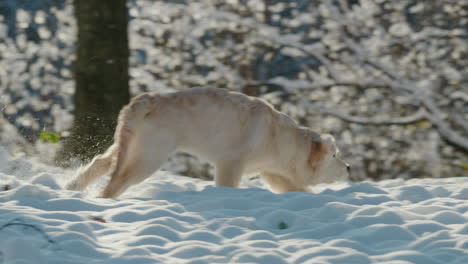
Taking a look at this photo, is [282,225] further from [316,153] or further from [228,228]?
[316,153]

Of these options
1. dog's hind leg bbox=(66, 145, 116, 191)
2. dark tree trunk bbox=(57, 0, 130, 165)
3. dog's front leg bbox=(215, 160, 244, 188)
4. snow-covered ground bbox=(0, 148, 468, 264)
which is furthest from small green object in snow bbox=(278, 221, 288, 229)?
dark tree trunk bbox=(57, 0, 130, 165)

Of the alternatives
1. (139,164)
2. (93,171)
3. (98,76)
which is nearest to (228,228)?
(139,164)

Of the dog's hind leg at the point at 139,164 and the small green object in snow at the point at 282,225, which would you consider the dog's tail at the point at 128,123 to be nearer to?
the dog's hind leg at the point at 139,164

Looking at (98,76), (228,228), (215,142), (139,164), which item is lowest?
(228,228)

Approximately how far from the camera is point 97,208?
13.4ft

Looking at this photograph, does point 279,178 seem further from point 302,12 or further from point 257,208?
point 302,12

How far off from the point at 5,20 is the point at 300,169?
938 cm

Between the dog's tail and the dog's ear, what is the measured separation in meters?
1.91

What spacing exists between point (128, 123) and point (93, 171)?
675 mm

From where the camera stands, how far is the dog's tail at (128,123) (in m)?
4.90

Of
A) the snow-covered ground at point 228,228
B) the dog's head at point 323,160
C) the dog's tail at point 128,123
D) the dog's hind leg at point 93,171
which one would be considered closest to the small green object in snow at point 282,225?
the snow-covered ground at point 228,228

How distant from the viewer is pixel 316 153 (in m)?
6.07

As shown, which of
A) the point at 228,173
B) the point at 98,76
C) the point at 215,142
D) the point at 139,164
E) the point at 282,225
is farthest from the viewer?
the point at 98,76

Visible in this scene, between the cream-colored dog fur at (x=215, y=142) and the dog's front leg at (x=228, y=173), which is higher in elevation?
the cream-colored dog fur at (x=215, y=142)
